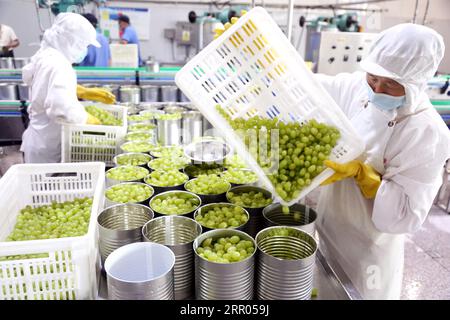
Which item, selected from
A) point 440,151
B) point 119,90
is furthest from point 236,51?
point 119,90

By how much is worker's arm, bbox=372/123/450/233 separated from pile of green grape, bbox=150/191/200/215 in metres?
0.72

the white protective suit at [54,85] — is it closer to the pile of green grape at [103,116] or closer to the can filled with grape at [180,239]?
the pile of green grape at [103,116]

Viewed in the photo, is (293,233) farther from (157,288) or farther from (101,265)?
(101,265)

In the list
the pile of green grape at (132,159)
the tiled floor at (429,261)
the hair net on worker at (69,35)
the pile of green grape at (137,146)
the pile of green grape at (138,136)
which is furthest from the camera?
the tiled floor at (429,261)

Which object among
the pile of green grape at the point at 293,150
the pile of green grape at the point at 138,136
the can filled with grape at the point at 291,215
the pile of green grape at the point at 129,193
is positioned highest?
the pile of green grape at the point at 293,150

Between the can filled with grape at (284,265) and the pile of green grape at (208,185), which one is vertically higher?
the pile of green grape at (208,185)

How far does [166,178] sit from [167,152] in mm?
468

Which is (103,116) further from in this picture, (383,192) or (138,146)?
(383,192)

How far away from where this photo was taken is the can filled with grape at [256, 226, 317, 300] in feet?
3.13

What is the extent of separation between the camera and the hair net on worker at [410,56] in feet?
3.98

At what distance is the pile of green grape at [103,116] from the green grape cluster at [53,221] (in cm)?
110

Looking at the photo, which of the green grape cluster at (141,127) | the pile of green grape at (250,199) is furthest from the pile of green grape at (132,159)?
the pile of green grape at (250,199)

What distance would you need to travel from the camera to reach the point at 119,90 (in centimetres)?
350

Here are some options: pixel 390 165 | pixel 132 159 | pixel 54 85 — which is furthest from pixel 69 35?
pixel 390 165
